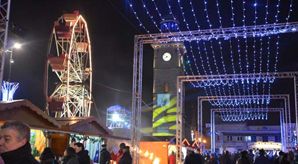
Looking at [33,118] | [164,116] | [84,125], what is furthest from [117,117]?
[33,118]

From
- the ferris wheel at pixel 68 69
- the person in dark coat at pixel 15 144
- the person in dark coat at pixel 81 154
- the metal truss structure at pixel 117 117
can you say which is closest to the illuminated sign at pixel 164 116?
the metal truss structure at pixel 117 117

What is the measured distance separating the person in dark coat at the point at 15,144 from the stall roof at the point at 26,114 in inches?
320

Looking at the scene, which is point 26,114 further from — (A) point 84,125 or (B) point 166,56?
(B) point 166,56

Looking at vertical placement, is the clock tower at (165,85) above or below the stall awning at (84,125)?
above

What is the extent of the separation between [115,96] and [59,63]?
31595 mm

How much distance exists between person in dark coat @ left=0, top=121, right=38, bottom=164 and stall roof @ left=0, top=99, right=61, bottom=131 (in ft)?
26.7

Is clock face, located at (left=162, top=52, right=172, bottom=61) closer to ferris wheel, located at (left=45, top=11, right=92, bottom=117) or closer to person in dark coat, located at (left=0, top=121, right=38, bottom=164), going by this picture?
ferris wheel, located at (left=45, top=11, right=92, bottom=117)

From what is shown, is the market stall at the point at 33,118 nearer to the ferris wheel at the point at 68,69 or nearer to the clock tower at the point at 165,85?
the ferris wheel at the point at 68,69

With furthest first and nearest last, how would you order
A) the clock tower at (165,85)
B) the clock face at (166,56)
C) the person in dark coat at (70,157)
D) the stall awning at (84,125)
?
the clock face at (166,56) → the clock tower at (165,85) → the stall awning at (84,125) → the person in dark coat at (70,157)

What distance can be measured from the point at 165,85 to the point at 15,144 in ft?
172

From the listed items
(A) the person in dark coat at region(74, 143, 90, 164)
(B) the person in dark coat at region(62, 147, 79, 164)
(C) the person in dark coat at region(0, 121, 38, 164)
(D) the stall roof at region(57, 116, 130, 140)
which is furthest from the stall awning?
(C) the person in dark coat at region(0, 121, 38, 164)

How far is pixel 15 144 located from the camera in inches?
95.6

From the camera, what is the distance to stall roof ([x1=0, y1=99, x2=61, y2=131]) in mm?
10336

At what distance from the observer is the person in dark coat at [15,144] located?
7.72 feet
